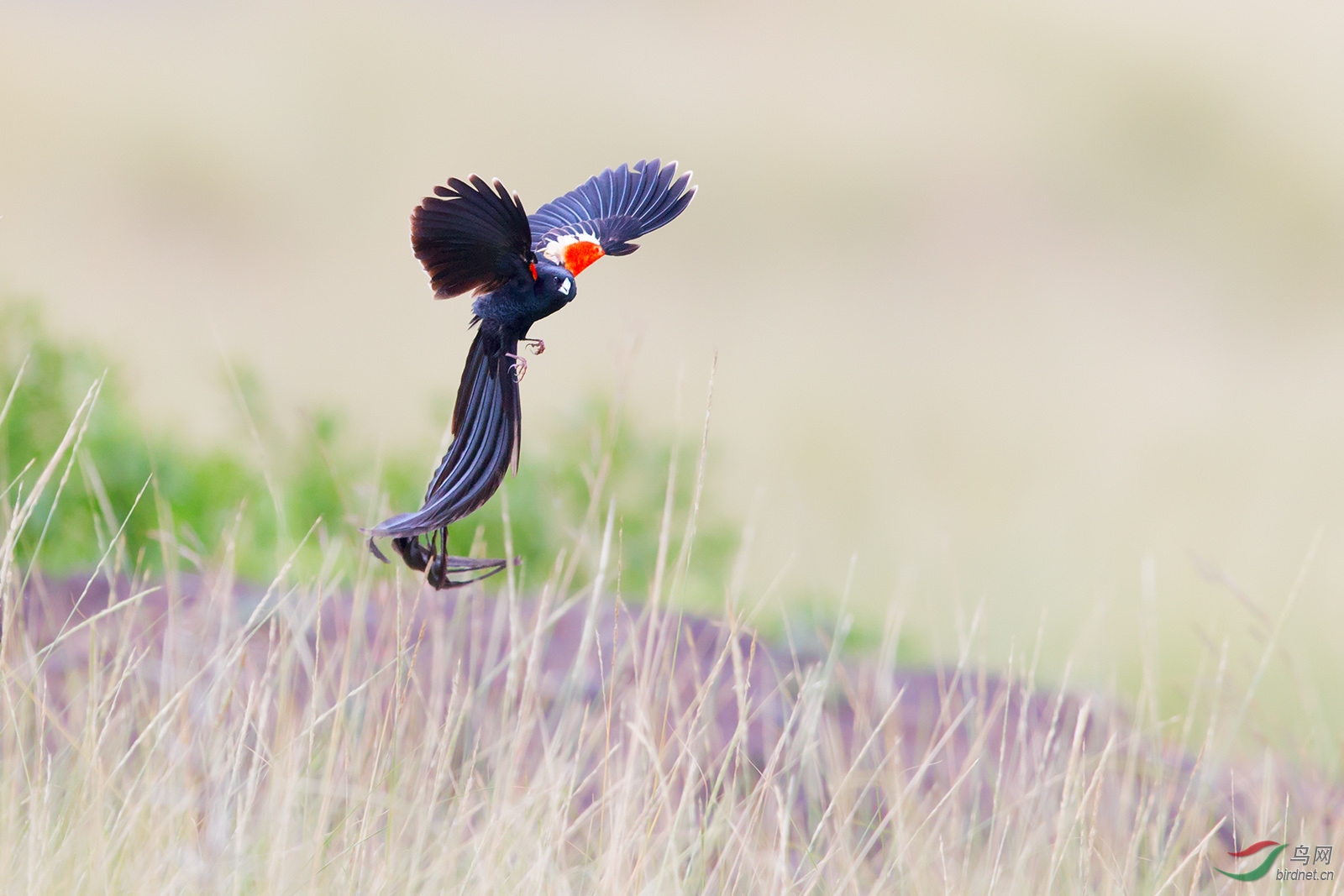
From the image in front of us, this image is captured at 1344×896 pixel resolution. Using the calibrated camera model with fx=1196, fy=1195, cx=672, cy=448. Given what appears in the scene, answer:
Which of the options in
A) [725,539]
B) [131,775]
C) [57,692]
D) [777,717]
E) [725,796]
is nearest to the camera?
[725,796]

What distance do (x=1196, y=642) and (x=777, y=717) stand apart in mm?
4073

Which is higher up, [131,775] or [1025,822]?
[1025,822]

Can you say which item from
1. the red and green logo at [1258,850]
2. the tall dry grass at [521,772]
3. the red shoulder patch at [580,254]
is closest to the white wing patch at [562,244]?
the red shoulder patch at [580,254]

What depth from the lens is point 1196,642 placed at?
688 cm

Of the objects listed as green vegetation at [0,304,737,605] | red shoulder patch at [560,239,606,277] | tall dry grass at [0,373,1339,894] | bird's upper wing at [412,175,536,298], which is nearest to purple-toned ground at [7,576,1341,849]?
tall dry grass at [0,373,1339,894]

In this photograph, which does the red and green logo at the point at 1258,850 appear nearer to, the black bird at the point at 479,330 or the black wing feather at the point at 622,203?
the black wing feather at the point at 622,203

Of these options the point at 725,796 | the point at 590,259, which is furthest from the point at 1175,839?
the point at 590,259

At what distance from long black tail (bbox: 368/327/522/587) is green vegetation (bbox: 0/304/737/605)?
9.95 ft

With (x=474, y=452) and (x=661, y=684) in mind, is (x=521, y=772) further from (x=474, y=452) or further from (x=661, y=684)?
(x=474, y=452)

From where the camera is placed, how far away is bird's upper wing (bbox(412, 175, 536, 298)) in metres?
1.26

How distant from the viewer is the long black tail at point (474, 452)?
1255 mm

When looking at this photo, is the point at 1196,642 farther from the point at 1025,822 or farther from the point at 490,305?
the point at 490,305

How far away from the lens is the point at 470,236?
4.27 feet

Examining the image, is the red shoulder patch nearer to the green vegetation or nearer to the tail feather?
the tail feather
